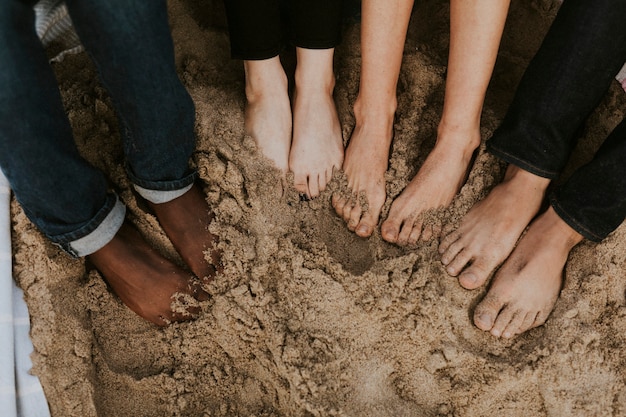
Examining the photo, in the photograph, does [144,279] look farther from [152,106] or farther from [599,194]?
[599,194]

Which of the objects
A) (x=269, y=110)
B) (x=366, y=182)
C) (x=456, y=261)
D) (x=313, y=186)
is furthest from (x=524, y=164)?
(x=269, y=110)

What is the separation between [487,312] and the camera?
1.25 meters

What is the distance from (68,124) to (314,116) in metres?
0.60

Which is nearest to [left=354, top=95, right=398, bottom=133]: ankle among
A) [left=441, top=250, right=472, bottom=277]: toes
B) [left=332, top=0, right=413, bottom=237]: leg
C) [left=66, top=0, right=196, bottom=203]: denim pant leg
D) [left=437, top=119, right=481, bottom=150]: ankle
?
[left=332, top=0, right=413, bottom=237]: leg

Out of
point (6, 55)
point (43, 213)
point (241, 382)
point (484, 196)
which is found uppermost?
point (6, 55)

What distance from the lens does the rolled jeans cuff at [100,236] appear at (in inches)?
44.6

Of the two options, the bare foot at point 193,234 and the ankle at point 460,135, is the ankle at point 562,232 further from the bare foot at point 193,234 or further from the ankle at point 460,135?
the bare foot at point 193,234

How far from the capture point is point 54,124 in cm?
98

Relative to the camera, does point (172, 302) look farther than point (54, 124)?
Yes

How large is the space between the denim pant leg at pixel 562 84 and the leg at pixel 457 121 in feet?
0.28

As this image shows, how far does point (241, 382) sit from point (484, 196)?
0.74 meters

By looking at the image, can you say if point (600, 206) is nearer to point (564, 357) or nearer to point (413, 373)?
point (564, 357)

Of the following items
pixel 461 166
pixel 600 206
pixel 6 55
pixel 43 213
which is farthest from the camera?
pixel 461 166

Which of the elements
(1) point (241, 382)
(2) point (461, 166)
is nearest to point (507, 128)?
(2) point (461, 166)
